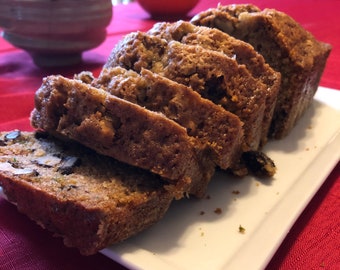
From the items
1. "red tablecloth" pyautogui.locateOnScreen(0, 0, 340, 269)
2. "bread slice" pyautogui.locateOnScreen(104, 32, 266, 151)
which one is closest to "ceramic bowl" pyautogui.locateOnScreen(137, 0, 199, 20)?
"red tablecloth" pyautogui.locateOnScreen(0, 0, 340, 269)

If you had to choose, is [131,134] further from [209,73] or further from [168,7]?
[168,7]

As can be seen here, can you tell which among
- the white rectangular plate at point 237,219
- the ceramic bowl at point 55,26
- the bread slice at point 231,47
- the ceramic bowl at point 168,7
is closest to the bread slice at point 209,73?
the bread slice at point 231,47

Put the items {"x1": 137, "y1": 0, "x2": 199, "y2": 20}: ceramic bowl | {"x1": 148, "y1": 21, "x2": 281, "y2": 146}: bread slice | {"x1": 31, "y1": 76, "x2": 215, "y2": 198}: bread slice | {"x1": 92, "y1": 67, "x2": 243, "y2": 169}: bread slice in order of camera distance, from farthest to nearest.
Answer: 1. {"x1": 137, "y1": 0, "x2": 199, "y2": 20}: ceramic bowl
2. {"x1": 148, "y1": 21, "x2": 281, "y2": 146}: bread slice
3. {"x1": 92, "y1": 67, "x2": 243, "y2": 169}: bread slice
4. {"x1": 31, "y1": 76, "x2": 215, "y2": 198}: bread slice

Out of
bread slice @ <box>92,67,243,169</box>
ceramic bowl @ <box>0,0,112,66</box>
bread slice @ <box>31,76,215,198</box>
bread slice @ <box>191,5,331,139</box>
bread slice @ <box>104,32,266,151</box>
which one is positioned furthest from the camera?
ceramic bowl @ <box>0,0,112,66</box>

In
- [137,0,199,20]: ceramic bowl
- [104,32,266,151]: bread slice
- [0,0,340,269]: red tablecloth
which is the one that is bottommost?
[137,0,199,20]: ceramic bowl

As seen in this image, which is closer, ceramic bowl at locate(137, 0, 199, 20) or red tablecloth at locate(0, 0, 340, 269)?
red tablecloth at locate(0, 0, 340, 269)

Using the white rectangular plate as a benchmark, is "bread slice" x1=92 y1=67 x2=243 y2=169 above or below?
above

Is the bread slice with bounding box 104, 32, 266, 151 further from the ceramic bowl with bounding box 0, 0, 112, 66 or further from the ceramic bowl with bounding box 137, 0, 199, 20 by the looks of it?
the ceramic bowl with bounding box 137, 0, 199, 20

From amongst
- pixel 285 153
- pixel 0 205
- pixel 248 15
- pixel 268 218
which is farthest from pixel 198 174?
pixel 248 15
